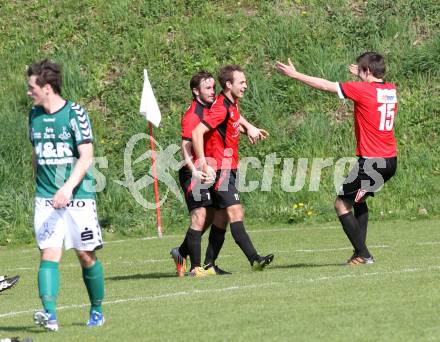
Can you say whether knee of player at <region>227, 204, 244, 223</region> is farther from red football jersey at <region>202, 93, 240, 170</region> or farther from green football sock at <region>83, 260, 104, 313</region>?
green football sock at <region>83, 260, 104, 313</region>

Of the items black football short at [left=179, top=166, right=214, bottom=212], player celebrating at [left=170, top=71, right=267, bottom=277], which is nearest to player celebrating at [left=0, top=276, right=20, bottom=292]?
player celebrating at [left=170, top=71, right=267, bottom=277]

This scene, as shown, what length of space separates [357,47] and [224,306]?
15.7 m

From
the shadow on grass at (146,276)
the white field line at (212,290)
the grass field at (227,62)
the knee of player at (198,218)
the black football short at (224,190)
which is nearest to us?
the white field line at (212,290)

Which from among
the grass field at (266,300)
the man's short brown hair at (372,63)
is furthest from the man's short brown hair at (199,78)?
the grass field at (266,300)

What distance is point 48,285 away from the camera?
8883mm

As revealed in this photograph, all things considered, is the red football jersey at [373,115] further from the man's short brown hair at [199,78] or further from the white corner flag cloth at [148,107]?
the white corner flag cloth at [148,107]

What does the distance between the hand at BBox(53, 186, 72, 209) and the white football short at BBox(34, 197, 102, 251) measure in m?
0.23

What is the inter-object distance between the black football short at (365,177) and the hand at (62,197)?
16.2ft

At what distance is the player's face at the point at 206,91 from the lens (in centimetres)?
1322

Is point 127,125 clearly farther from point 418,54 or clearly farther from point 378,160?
point 378,160

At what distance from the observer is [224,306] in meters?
9.57

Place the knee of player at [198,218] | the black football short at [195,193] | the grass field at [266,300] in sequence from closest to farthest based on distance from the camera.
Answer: the grass field at [266,300] → the black football short at [195,193] → the knee of player at [198,218]

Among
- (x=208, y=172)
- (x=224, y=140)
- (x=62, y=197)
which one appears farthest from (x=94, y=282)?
(x=224, y=140)

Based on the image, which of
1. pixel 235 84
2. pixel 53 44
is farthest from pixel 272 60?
pixel 235 84
